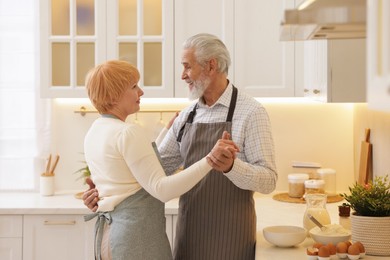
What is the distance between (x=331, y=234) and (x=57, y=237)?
1.77 meters

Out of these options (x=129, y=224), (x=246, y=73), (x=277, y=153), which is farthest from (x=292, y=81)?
(x=129, y=224)

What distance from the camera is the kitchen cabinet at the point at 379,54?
40.8 inches

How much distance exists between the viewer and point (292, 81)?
3727mm

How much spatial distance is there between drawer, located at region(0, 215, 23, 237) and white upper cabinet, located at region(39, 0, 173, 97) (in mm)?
742

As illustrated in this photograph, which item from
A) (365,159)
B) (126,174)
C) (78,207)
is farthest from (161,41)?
(126,174)

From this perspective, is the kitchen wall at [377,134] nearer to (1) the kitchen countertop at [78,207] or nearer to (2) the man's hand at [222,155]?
(1) the kitchen countertop at [78,207]

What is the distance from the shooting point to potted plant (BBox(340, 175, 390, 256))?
2.27 metres

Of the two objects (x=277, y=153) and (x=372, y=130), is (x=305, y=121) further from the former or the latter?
(x=372, y=130)

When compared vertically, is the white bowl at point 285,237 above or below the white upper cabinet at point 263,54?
below

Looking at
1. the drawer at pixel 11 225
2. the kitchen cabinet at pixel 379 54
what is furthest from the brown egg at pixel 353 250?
the drawer at pixel 11 225

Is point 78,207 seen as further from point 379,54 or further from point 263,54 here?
point 379,54

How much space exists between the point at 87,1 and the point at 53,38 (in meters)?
0.30

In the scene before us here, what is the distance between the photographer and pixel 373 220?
2277 mm

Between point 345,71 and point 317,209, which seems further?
point 345,71
